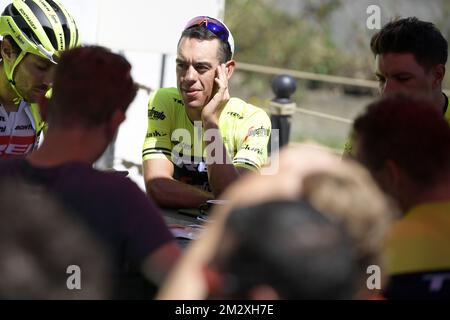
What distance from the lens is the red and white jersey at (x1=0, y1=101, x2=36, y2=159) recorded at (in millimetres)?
4410

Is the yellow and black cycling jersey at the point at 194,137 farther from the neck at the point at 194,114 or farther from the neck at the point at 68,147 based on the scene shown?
the neck at the point at 68,147

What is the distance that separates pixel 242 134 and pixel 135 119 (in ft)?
10.5

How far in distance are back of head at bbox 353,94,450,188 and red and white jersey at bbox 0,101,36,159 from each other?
2449mm

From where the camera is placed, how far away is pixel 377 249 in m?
1.83

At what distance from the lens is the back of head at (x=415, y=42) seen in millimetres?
4176

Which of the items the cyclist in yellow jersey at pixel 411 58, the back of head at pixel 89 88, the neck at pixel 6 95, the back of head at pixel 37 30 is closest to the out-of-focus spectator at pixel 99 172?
the back of head at pixel 89 88

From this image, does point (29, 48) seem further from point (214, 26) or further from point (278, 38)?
point (278, 38)

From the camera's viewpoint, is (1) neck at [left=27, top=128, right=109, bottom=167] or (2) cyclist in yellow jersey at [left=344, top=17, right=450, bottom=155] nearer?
(1) neck at [left=27, top=128, right=109, bottom=167]

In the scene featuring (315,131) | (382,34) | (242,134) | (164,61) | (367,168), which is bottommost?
(367,168)

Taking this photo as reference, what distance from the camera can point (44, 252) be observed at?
96.3 inches

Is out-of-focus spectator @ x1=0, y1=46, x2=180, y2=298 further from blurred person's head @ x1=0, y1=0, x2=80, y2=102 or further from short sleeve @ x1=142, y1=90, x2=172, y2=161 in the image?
short sleeve @ x1=142, y1=90, x2=172, y2=161

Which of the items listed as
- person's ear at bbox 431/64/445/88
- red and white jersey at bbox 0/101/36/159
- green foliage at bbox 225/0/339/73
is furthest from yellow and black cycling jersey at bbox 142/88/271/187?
green foliage at bbox 225/0/339/73
